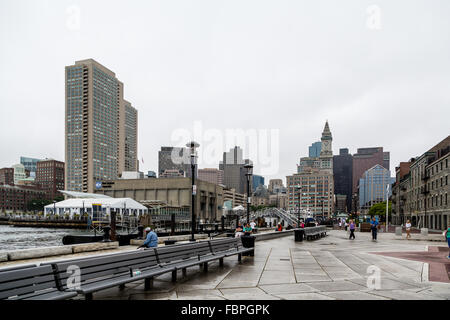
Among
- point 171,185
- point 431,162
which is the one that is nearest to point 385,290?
point 431,162

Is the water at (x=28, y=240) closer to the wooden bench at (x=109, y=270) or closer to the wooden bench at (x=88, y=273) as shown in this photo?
the wooden bench at (x=88, y=273)

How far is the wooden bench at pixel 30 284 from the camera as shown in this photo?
5.82 m

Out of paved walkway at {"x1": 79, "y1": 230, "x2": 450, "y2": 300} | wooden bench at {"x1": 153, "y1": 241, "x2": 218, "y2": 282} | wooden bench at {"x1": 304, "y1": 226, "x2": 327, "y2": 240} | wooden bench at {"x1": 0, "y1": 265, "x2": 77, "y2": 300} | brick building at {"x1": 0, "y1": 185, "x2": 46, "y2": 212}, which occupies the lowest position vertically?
brick building at {"x1": 0, "y1": 185, "x2": 46, "y2": 212}

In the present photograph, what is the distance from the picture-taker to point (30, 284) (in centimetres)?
620

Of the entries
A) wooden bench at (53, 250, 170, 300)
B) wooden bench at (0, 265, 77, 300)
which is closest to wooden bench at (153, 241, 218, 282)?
wooden bench at (53, 250, 170, 300)

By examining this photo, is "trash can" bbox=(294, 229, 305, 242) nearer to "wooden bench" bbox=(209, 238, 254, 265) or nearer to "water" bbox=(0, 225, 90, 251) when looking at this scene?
"wooden bench" bbox=(209, 238, 254, 265)

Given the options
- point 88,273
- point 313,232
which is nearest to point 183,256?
point 88,273

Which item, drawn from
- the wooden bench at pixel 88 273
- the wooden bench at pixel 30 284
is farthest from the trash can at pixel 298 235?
the wooden bench at pixel 30 284

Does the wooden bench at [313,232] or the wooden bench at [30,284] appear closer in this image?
the wooden bench at [30,284]

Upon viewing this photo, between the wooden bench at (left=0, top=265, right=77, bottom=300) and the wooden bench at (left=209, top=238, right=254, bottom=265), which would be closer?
the wooden bench at (left=0, top=265, right=77, bottom=300)

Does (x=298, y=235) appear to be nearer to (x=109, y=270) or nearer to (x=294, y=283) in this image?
(x=294, y=283)

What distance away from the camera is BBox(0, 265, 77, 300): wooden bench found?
5.82 metres
